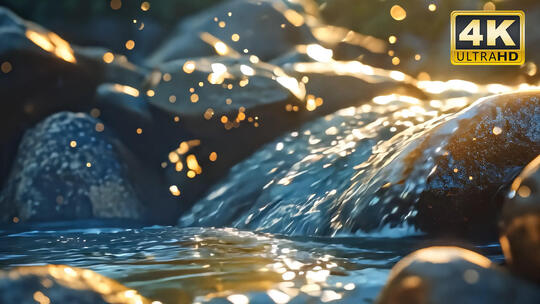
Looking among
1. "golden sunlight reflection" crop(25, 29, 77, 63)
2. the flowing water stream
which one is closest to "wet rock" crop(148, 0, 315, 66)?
"golden sunlight reflection" crop(25, 29, 77, 63)

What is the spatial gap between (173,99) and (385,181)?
285cm

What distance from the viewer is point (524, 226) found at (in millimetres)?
1379

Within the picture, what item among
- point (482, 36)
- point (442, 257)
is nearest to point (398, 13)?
point (482, 36)

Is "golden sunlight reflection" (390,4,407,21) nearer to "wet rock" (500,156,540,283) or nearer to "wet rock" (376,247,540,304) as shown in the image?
"wet rock" (500,156,540,283)

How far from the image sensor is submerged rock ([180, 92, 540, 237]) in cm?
254

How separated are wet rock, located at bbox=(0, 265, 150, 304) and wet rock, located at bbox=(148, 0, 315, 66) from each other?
249 inches

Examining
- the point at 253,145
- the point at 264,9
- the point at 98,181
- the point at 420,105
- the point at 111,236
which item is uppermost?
the point at 264,9

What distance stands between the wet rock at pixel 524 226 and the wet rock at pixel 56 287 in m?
0.98

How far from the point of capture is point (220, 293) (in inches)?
64.1

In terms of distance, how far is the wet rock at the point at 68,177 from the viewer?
14.7ft

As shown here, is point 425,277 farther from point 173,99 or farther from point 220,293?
point 173,99

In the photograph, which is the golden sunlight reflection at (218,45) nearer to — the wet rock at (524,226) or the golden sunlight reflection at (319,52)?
the golden sunlight reflection at (319,52)

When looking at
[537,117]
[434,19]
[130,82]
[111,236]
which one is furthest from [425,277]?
[434,19]

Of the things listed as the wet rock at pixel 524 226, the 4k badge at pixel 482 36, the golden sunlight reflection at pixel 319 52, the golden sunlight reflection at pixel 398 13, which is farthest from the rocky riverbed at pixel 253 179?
the golden sunlight reflection at pixel 398 13
